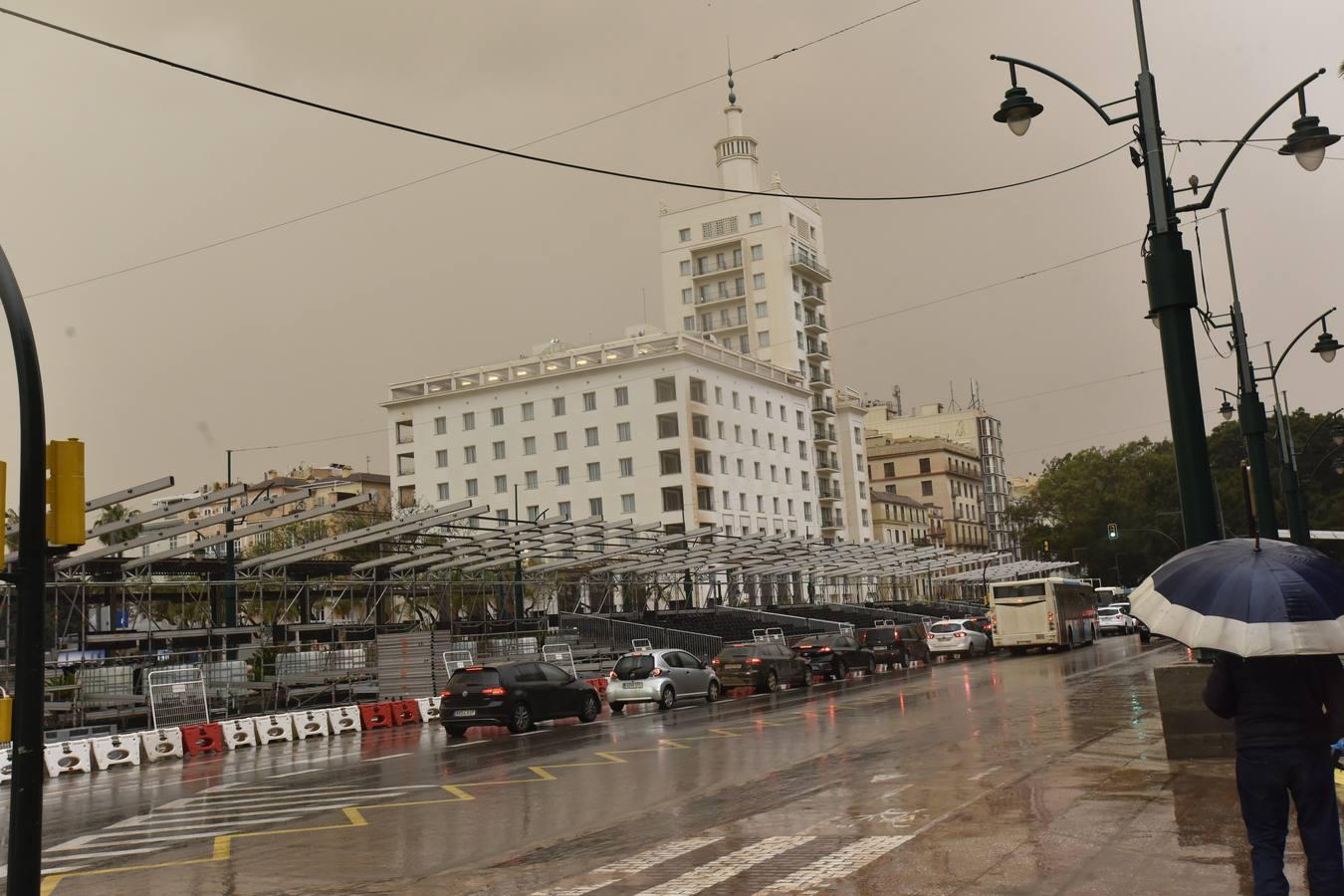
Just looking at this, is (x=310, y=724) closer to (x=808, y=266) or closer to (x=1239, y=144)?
(x=1239, y=144)

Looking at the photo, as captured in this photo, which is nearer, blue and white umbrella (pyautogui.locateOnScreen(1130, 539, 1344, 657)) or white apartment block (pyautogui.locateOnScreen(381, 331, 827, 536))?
blue and white umbrella (pyautogui.locateOnScreen(1130, 539, 1344, 657))

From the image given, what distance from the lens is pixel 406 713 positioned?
3000 cm

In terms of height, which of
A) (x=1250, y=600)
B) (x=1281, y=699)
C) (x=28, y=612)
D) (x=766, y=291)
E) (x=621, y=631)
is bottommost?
Answer: (x=621, y=631)

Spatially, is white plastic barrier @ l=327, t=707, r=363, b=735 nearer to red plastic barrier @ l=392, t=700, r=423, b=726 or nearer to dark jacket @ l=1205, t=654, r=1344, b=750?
red plastic barrier @ l=392, t=700, r=423, b=726

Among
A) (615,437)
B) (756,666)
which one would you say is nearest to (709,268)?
(615,437)

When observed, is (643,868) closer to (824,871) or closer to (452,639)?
(824,871)


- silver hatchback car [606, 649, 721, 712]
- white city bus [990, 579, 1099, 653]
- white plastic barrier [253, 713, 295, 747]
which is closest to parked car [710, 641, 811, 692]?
silver hatchback car [606, 649, 721, 712]

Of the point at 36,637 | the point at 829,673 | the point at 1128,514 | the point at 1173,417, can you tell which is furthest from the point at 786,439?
the point at 36,637

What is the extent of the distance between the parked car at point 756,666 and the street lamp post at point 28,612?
93.8ft

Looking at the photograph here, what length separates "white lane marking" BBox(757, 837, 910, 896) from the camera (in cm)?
837

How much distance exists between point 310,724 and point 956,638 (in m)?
31.2

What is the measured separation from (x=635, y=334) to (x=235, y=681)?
67494 mm

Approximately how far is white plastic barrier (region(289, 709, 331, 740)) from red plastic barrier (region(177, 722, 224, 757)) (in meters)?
1.97

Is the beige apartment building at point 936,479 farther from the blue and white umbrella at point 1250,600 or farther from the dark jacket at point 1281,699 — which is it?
the dark jacket at point 1281,699
